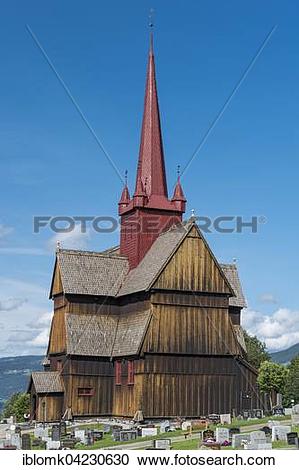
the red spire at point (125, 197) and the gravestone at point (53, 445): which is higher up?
the red spire at point (125, 197)

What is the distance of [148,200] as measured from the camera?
58.2 metres

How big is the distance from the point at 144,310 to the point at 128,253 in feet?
23.7

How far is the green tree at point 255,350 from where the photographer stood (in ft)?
269

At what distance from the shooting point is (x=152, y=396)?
50.9 meters

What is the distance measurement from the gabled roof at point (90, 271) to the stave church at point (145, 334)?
0.08 meters

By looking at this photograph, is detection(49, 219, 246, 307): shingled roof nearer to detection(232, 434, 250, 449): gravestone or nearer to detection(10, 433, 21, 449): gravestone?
detection(10, 433, 21, 449): gravestone

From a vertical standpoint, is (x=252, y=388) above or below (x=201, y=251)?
below

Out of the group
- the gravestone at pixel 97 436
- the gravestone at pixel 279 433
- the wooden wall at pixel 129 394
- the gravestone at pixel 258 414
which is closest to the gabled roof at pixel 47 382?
the wooden wall at pixel 129 394

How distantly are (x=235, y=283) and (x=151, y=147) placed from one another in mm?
13245

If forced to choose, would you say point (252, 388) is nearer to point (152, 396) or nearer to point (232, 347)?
point (232, 347)

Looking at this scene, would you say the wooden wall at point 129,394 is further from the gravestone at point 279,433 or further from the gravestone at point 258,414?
the gravestone at point 279,433

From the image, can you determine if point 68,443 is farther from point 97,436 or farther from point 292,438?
point 292,438
